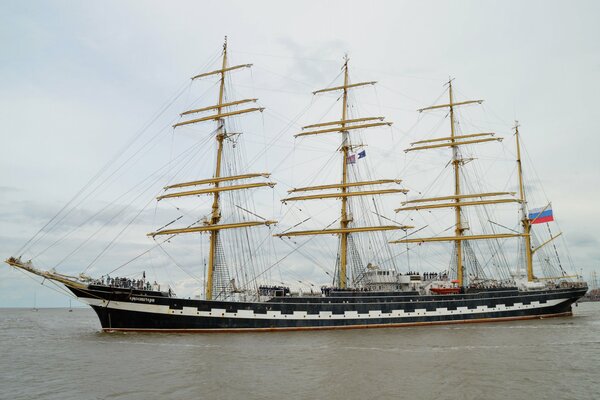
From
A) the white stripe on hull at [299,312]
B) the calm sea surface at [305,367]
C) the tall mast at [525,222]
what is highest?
the tall mast at [525,222]

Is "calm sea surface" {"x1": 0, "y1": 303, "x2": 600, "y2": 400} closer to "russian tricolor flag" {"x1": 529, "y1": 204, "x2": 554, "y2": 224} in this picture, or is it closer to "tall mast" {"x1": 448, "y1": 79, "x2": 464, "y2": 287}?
"tall mast" {"x1": 448, "y1": 79, "x2": 464, "y2": 287}

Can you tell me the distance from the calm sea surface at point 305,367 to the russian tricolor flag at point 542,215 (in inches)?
900

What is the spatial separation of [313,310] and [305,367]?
15168mm

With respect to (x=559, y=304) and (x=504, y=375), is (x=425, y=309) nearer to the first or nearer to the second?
(x=559, y=304)

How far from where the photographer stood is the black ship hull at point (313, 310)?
100 ft

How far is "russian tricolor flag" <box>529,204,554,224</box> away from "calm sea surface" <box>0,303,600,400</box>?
2286 cm

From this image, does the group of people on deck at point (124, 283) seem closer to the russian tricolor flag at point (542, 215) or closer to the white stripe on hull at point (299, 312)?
the white stripe on hull at point (299, 312)

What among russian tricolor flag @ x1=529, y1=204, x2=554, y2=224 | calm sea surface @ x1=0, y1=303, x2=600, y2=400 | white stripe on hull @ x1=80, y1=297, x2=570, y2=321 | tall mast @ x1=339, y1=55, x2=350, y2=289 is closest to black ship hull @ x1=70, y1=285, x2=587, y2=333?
white stripe on hull @ x1=80, y1=297, x2=570, y2=321

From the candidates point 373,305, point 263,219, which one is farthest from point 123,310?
point 373,305

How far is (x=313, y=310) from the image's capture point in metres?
34.5

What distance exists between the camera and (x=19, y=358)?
75.7 feet

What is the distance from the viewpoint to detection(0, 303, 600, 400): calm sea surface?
50.4 feet

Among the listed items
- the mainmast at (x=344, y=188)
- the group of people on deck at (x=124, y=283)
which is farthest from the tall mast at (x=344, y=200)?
the group of people on deck at (x=124, y=283)

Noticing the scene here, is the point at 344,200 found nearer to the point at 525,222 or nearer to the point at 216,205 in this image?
the point at 216,205
